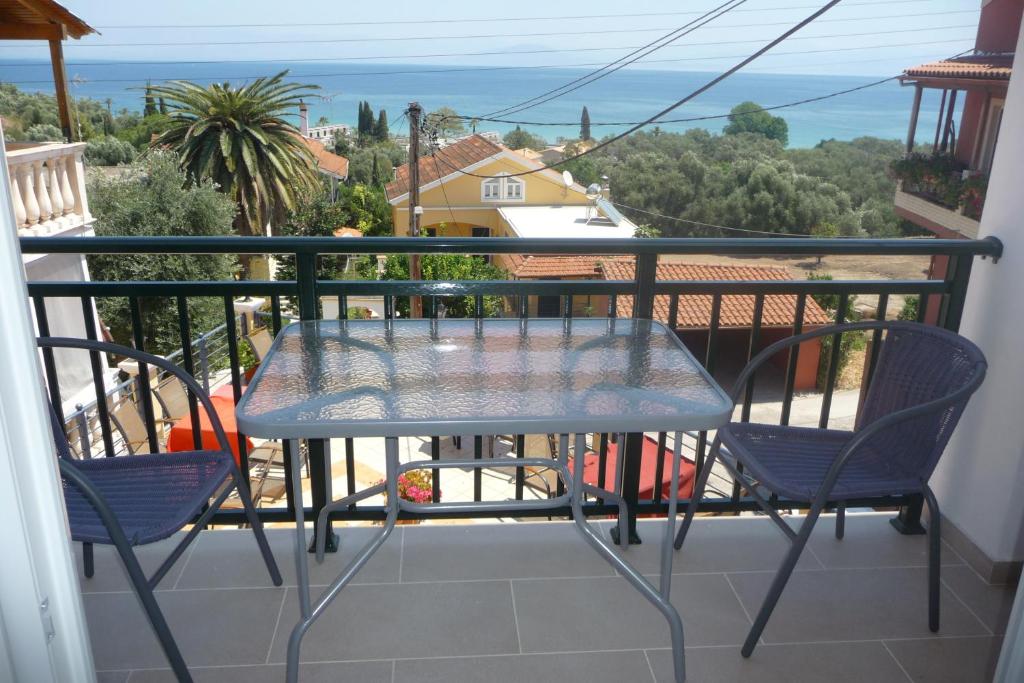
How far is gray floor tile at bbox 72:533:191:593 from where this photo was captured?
2.04 metres

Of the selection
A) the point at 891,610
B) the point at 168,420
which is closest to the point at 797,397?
the point at 168,420

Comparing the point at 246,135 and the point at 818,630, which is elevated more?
the point at 246,135

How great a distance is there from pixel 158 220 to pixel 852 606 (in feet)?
50.7

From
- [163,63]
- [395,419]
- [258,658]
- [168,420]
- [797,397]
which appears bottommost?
[797,397]

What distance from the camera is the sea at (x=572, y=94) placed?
1312 inches

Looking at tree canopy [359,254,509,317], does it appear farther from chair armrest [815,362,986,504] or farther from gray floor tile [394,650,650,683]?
chair armrest [815,362,986,504]

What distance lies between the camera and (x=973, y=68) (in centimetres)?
1055

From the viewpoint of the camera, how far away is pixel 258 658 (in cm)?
180

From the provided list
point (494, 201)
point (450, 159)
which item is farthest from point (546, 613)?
point (450, 159)

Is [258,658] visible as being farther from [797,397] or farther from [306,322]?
[797,397]

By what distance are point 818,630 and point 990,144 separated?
10.7 meters

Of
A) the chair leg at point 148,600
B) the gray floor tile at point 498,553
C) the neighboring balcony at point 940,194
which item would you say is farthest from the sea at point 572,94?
the chair leg at point 148,600

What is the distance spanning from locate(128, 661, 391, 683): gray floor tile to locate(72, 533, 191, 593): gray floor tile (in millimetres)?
351

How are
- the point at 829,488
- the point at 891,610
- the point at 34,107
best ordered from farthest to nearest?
the point at 34,107 → the point at 891,610 → the point at 829,488
